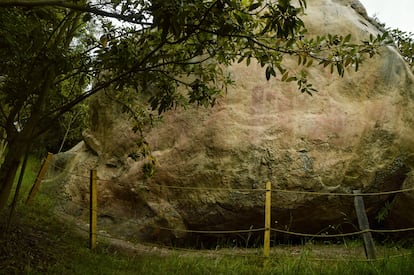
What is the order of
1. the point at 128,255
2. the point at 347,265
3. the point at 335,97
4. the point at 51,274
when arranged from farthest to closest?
the point at 335,97 → the point at 128,255 → the point at 347,265 → the point at 51,274

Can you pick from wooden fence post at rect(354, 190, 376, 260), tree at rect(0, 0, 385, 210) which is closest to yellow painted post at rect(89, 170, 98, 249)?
tree at rect(0, 0, 385, 210)

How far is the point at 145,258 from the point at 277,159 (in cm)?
241

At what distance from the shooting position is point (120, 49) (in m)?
4.26

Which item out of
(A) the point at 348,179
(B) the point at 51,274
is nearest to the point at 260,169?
(A) the point at 348,179

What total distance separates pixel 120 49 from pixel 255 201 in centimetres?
359

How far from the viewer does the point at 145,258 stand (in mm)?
6199

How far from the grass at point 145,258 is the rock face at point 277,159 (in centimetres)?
55

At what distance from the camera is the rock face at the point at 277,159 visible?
7.11m

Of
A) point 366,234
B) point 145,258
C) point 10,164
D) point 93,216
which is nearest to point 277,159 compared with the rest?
point 366,234

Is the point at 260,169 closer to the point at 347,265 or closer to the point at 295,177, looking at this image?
the point at 295,177

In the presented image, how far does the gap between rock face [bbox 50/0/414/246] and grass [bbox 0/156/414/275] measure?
55cm

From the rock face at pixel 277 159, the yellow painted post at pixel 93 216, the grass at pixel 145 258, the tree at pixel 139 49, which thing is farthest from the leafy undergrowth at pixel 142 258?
the tree at pixel 139 49

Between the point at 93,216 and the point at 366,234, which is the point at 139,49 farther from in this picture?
the point at 366,234

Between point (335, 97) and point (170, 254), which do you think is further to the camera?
point (335, 97)
